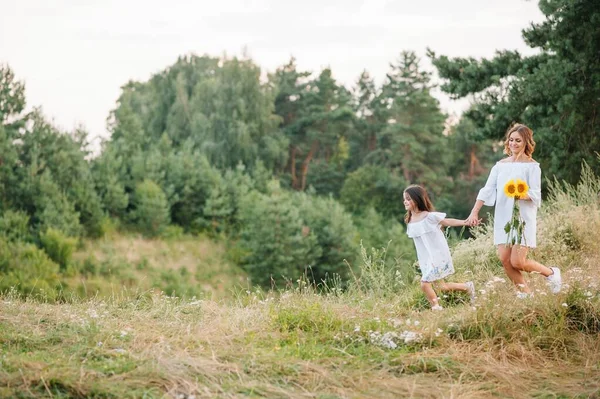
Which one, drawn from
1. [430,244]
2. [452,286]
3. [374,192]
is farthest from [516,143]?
[374,192]

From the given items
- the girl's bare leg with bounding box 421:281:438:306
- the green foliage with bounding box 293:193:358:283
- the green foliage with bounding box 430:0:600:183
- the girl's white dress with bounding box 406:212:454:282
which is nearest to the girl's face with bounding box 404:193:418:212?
the girl's white dress with bounding box 406:212:454:282

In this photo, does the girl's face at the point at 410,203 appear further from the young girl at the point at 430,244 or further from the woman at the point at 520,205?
the woman at the point at 520,205

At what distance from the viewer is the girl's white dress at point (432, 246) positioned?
5844 millimetres

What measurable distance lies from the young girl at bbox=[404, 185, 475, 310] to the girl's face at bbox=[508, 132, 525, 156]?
889 millimetres

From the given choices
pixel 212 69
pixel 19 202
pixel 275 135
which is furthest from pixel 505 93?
pixel 212 69

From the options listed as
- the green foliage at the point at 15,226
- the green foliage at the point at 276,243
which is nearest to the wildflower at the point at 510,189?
the green foliage at the point at 15,226

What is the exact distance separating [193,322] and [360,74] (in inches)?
2112

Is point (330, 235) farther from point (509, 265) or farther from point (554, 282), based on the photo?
point (554, 282)

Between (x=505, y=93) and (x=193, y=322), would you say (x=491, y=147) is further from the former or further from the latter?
(x=193, y=322)

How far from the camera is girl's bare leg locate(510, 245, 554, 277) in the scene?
5.59 m

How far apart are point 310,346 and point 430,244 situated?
74.3 inches

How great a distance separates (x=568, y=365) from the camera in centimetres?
437

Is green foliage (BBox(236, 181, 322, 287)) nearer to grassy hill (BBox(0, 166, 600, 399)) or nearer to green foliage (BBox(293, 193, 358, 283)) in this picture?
green foliage (BBox(293, 193, 358, 283))

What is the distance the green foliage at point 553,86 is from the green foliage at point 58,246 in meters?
23.6
